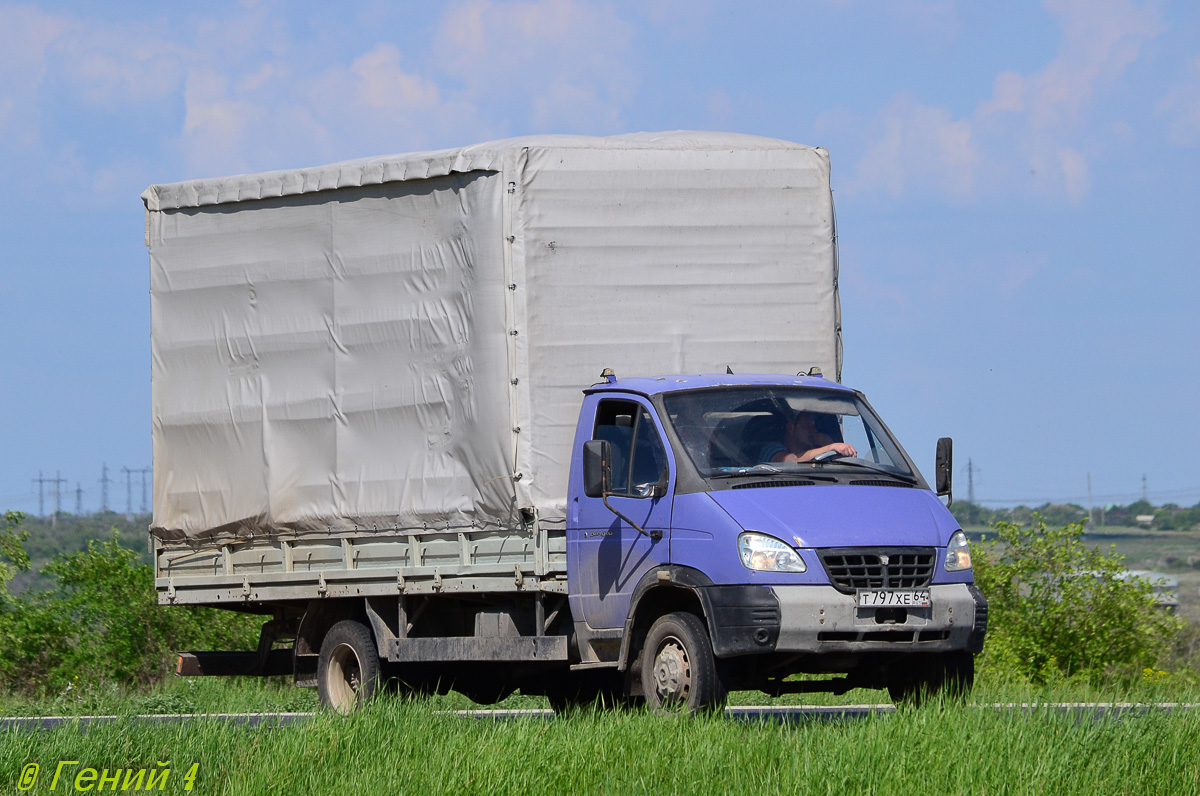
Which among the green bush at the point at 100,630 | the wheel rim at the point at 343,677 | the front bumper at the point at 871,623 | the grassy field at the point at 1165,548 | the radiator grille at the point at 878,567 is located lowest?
the grassy field at the point at 1165,548

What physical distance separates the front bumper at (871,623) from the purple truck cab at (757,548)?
11 mm

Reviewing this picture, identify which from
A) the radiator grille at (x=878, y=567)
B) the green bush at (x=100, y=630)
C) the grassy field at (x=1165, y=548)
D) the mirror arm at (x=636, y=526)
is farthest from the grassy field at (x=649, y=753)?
the grassy field at (x=1165, y=548)

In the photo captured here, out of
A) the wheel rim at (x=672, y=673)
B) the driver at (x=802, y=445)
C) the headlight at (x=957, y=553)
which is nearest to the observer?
the wheel rim at (x=672, y=673)

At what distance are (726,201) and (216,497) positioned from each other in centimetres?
524

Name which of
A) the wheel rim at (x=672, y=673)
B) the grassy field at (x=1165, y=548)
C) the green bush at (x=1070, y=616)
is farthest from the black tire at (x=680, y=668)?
the grassy field at (x=1165, y=548)

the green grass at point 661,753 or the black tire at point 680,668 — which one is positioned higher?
the black tire at point 680,668

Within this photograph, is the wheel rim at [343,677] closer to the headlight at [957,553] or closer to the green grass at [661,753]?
Result: the green grass at [661,753]

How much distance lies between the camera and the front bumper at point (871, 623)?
9.84 metres

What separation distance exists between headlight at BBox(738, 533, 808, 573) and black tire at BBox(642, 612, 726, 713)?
61 cm

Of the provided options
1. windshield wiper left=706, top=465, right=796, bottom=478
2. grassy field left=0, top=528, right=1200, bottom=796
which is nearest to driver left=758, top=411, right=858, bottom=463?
windshield wiper left=706, top=465, right=796, bottom=478

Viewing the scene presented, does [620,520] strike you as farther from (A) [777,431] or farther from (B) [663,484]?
(A) [777,431]

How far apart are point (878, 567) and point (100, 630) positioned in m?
20.5

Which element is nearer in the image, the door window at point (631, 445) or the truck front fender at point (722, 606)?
the truck front fender at point (722, 606)

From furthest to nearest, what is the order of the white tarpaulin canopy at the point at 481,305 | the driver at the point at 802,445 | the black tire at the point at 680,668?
the white tarpaulin canopy at the point at 481,305
the driver at the point at 802,445
the black tire at the point at 680,668
